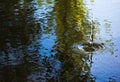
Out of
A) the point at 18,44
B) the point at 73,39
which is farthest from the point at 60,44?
the point at 18,44

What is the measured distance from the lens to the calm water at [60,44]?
18500 mm

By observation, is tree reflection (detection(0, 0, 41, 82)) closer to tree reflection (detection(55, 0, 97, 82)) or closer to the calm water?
the calm water

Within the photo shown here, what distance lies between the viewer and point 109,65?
19469mm

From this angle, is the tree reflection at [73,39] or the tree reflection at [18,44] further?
the tree reflection at [18,44]

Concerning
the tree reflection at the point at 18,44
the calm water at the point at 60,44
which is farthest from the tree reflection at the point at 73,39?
the tree reflection at the point at 18,44

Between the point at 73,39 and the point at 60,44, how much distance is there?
1.41m

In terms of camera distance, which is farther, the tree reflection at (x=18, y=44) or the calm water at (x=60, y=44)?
the tree reflection at (x=18, y=44)

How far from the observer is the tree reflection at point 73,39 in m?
18.5

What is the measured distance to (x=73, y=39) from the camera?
2422 cm

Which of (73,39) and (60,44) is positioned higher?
(73,39)

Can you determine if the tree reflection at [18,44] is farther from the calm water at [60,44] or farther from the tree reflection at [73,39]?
the tree reflection at [73,39]

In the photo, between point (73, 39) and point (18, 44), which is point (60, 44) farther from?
point (18, 44)

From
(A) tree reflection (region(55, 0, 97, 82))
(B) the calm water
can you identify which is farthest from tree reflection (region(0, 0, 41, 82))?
(A) tree reflection (region(55, 0, 97, 82))

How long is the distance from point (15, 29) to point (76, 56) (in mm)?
8182
